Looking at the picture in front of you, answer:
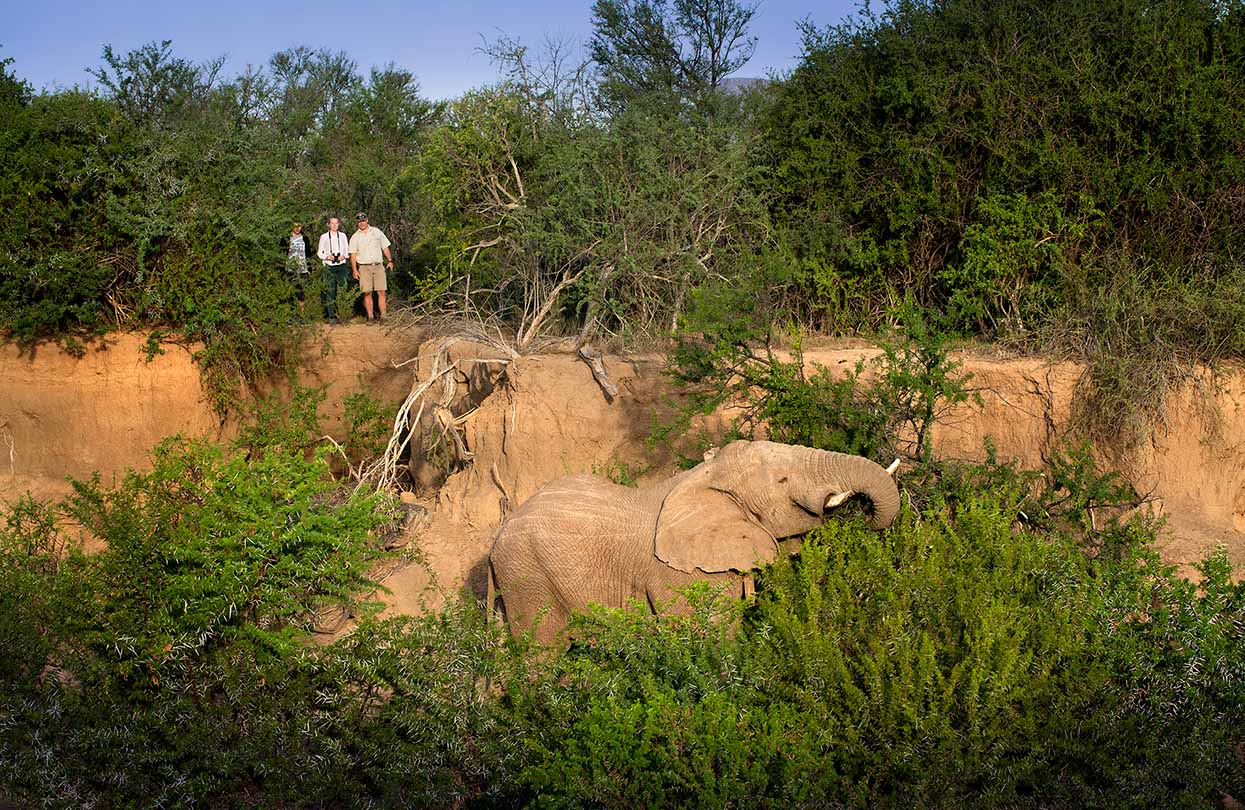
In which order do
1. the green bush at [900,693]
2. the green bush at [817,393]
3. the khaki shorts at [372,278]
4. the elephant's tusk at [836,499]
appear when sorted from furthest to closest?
1. the khaki shorts at [372,278]
2. the green bush at [817,393]
3. the elephant's tusk at [836,499]
4. the green bush at [900,693]

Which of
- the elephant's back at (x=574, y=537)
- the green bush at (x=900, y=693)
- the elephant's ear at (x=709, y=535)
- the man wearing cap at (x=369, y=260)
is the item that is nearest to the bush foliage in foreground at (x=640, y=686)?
the green bush at (x=900, y=693)

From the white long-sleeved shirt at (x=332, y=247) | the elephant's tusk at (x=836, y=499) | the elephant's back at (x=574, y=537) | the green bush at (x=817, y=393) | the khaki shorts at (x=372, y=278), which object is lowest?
the elephant's back at (x=574, y=537)

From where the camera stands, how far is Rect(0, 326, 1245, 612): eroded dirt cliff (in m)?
9.66

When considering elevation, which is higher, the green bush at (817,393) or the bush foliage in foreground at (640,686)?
the green bush at (817,393)

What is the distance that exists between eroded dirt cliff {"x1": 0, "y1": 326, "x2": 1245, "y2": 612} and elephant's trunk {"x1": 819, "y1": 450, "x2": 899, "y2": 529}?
9.45 ft

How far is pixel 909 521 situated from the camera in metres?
7.39

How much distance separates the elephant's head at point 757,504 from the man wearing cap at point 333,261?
8.47 m

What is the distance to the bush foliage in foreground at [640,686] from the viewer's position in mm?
5516

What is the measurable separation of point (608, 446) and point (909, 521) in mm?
3818

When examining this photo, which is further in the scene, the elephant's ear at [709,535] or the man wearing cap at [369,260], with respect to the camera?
the man wearing cap at [369,260]

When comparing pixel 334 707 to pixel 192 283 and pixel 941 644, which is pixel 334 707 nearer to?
pixel 941 644

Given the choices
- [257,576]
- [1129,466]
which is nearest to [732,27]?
[1129,466]

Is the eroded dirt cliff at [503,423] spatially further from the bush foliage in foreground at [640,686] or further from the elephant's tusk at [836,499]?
the elephant's tusk at [836,499]

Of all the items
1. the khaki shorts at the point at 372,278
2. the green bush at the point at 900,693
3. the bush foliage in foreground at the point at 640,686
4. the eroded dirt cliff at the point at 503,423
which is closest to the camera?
the green bush at the point at 900,693
